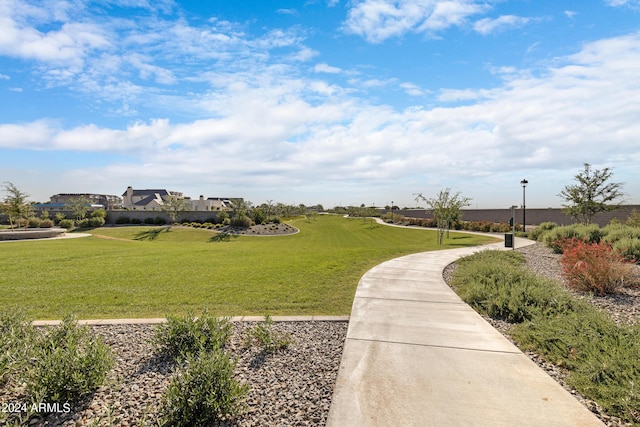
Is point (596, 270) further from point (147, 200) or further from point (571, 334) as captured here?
point (147, 200)

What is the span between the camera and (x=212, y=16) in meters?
8.73

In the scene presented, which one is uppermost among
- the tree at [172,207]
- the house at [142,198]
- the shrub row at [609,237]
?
the house at [142,198]

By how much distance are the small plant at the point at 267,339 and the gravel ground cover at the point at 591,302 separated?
3151 mm

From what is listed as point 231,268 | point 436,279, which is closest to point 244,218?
point 231,268

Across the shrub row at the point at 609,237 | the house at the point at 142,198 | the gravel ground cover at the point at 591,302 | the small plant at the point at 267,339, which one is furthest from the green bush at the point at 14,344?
the house at the point at 142,198

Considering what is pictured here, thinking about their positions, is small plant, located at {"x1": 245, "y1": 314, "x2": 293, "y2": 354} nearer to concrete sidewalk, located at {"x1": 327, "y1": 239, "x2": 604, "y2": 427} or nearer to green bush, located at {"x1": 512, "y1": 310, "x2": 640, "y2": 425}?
concrete sidewalk, located at {"x1": 327, "y1": 239, "x2": 604, "y2": 427}

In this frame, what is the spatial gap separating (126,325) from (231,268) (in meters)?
5.00

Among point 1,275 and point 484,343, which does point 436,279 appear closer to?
point 484,343

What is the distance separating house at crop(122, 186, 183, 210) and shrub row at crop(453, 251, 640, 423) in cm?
6864

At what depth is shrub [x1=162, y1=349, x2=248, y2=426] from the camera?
262 cm

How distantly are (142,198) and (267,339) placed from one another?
251ft

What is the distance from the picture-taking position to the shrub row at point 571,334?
9.95 ft

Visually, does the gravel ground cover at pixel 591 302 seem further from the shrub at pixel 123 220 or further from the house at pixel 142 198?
the house at pixel 142 198

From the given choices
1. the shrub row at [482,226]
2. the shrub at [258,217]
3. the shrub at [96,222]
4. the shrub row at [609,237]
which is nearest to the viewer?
the shrub row at [609,237]
